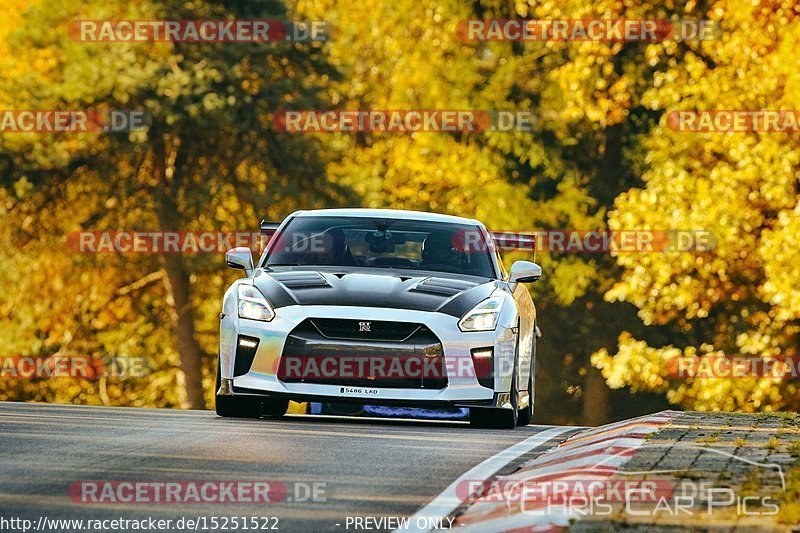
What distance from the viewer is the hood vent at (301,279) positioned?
12.9 m

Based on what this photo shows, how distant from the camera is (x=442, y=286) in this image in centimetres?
1309

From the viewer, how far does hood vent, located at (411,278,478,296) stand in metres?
12.9

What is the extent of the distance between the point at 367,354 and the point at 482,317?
0.96 m

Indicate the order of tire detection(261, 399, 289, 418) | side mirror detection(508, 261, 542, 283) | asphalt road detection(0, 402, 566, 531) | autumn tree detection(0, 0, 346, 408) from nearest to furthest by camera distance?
asphalt road detection(0, 402, 566, 531) → tire detection(261, 399, 289, 418) → side mirror detection(508, 261, 542, 283) → autumn tree detection(0, 0, 346, 408)

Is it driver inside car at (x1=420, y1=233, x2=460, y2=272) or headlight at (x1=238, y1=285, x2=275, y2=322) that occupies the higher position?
driver inside car at (x1=420, y1=233, x2=460, y2=272)

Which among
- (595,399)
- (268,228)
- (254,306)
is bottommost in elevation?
(595,399)

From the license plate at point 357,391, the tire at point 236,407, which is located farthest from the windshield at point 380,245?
the license plate at point 357,391

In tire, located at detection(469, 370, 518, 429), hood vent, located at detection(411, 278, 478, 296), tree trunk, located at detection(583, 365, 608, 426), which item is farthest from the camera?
tree trunk, located at detection(583, 365, 608, 426)

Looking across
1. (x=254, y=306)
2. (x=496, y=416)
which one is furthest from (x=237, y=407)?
(x=496, y=416)

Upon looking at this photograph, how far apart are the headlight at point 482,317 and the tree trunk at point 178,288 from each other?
2966 centimetres

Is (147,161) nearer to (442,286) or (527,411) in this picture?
(527,411)

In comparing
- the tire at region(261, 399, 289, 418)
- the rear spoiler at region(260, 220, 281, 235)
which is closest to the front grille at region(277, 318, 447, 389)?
the tire at region(261, 399, 289, 418)

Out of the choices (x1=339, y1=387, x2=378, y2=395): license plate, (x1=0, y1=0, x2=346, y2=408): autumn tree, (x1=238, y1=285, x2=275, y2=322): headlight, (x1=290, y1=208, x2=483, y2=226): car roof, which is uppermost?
(x1=0, y1=0, x2=346, y2=408): autumn tree

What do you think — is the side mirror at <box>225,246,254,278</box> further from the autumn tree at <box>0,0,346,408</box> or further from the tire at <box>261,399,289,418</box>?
the autumn tree at <box>0,0,346,408</box>
